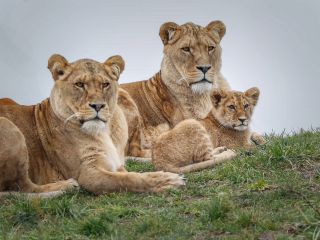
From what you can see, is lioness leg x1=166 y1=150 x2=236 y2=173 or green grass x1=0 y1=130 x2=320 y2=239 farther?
lioness leg x1=166 y1=150 x2=236 y2=173

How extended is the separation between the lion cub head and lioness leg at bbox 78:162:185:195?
5.96ft

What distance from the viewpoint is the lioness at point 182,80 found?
1025 cm

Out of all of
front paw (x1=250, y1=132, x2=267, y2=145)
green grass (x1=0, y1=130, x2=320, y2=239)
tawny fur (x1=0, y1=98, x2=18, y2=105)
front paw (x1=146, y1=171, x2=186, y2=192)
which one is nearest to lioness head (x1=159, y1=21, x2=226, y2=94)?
front paw (x1=250, y1=132, x2=267, y2=145)

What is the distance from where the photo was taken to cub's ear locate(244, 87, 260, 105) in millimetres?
9492

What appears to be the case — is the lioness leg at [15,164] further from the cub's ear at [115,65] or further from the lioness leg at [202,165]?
the lioness leg at [202,165]

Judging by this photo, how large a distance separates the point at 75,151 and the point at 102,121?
0.43 metres

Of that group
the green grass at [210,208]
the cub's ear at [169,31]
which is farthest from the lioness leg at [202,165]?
the cub's ear at [169,31]

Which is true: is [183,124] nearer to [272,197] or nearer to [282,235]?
[272,197]

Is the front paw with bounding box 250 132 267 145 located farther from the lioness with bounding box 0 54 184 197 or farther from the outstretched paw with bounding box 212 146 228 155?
the lioness with bounding box 0 54 184 197

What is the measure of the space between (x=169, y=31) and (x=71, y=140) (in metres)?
3.15

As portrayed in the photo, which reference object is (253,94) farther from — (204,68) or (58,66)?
(58,66)

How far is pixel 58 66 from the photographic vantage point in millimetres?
8055

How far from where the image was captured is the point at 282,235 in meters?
5.29

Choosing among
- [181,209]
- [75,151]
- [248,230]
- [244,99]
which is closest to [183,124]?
[244,99]
